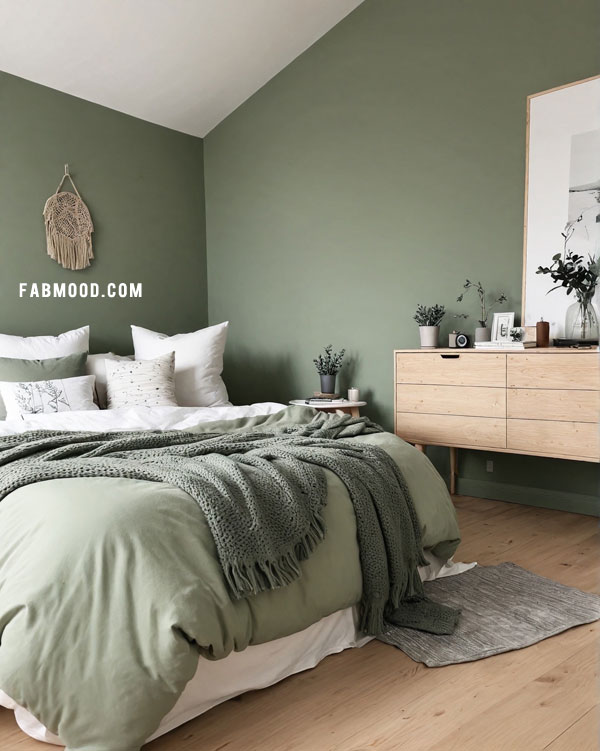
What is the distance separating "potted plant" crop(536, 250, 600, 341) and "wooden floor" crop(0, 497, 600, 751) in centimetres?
162

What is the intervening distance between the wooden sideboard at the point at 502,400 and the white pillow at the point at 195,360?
112cm

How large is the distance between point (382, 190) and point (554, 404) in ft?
5.99

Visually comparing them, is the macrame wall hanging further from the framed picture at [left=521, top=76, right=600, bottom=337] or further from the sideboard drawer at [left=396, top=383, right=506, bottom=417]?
the framed picture at [left=521, top=76, right=600, bottom=337]

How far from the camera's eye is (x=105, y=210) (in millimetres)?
4652

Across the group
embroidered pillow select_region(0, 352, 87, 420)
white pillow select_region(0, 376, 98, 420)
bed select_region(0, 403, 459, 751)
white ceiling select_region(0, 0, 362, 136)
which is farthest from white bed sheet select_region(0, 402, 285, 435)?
white ceiling select_region(0, 0, 362, 136)

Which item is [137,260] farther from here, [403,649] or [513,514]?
[403,649]

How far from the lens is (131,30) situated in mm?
3959

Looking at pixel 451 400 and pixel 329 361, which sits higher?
pixel 329 361

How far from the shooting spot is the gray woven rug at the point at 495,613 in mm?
2115

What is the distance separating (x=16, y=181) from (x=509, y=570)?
3.55 m

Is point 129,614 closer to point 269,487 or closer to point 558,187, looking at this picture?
point 269,487

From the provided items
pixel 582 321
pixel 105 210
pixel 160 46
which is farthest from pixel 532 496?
pixel 160 46

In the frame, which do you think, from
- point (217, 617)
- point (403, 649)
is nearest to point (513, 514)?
point (403, 649)

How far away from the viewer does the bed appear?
152cm
